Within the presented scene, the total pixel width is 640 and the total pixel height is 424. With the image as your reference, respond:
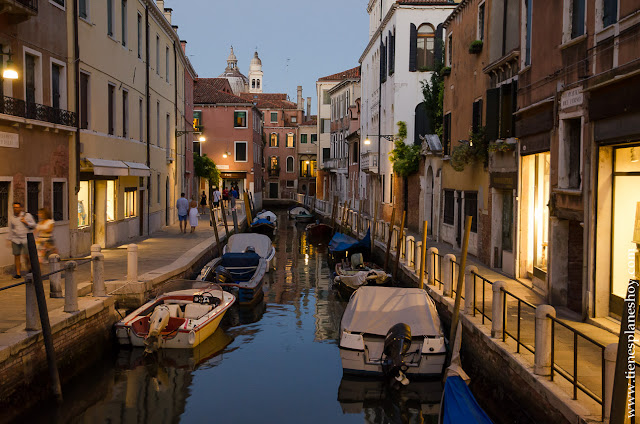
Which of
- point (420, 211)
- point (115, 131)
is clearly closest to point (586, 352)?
point (115, 131)

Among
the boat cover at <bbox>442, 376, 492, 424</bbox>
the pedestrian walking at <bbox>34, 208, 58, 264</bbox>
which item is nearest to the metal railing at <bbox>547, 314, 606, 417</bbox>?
the boat cover at <bbox>442, 376, 492, 424</bbox>

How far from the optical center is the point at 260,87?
371ft

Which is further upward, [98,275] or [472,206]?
[472,206]

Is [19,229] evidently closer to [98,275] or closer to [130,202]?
[98,275]

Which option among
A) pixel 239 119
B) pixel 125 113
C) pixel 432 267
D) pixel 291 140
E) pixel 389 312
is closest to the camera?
pixel 389 312

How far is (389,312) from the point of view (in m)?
10.9

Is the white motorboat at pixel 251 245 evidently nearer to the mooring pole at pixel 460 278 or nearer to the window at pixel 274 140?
the mooring pole at pixel 460 278

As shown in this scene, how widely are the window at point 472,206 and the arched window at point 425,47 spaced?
10.3m

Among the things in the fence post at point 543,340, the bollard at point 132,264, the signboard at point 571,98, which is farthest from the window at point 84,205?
the fence post at point 543,340

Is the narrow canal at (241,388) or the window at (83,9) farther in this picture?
the window at (83,9)

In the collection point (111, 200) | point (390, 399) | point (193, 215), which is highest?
point (111, 200)

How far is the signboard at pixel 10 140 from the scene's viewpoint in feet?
40.3

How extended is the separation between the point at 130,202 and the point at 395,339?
13780mm

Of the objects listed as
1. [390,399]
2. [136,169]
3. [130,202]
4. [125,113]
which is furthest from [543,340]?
[130,202]
